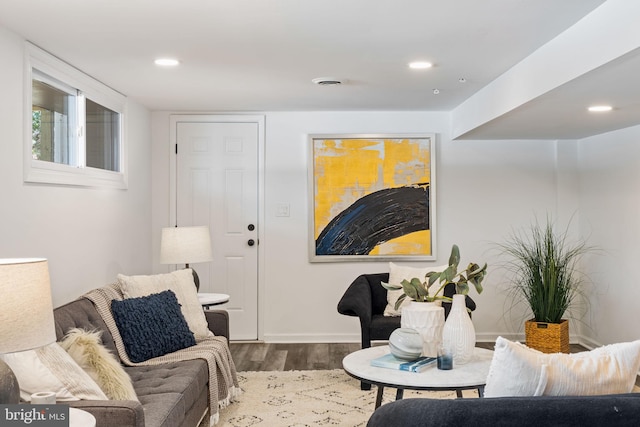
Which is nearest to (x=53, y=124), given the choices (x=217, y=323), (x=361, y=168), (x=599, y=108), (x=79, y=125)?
(x=79, y=125)

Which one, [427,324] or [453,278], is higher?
[453,278]

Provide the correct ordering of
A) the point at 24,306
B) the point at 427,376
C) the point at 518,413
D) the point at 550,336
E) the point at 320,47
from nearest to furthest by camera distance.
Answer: the point at 518,413 → the point at 24,306 → the point at 427,376 → the point at 320,47 → the point at 550,336

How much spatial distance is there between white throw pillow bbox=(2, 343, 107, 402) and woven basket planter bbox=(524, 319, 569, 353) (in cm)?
373

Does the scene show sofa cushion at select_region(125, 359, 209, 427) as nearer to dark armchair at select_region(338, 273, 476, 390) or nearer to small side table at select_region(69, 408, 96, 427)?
small side table at select_region(69, 408, 96, 427)

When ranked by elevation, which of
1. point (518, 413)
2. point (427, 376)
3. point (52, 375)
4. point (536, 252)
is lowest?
point (427, 376)

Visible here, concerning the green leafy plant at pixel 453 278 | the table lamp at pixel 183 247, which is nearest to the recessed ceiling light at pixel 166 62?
the table lamp at pixel 183 247

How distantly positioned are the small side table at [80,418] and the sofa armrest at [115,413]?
10cm

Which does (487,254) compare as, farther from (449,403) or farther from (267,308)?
(449,403)

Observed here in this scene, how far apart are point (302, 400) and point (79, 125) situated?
2356mm

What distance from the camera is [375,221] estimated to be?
20.6 feet

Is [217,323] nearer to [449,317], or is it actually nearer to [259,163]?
[449,317]

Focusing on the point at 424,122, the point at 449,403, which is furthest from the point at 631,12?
the point at 424,122

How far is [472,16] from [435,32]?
0.33 metres

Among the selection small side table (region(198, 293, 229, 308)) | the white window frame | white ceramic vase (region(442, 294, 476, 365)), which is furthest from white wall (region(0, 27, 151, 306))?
white ceramic vase (region(442, 294, 476, 365))
